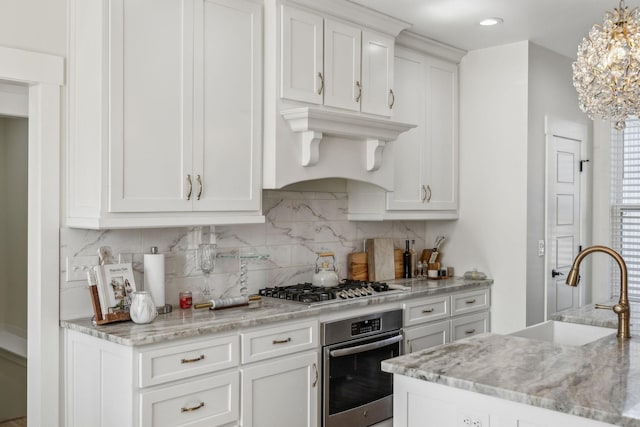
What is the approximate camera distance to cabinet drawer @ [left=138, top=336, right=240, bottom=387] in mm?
2600

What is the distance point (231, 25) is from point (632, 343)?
2.43 metres

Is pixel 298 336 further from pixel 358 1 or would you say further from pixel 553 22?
pixel 553 22

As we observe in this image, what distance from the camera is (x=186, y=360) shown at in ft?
9.00

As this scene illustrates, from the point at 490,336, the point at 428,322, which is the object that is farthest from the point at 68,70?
the point at 428,322

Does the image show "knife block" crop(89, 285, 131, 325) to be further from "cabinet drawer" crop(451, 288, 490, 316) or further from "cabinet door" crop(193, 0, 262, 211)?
"cabinet drawer" crop(451, 288, 490, 316)

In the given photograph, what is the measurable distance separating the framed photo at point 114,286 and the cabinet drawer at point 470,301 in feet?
7.75

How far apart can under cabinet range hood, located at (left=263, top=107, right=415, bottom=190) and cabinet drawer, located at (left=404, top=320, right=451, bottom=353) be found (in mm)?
998

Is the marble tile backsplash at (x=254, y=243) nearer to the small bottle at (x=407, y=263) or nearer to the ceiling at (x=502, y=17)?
the small bottle at (x=407, y=263)

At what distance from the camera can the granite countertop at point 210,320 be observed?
2632 mm

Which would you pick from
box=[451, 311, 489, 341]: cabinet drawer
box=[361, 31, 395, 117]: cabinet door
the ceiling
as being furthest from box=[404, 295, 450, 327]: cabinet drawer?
the ceiling

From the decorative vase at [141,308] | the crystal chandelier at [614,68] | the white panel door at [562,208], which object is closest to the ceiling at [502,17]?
the white panel door at [562,208]

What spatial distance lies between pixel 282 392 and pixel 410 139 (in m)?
2.11

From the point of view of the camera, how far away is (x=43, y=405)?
2.88 m

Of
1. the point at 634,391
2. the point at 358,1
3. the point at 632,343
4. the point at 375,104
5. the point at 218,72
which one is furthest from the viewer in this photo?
the point at 375,104
